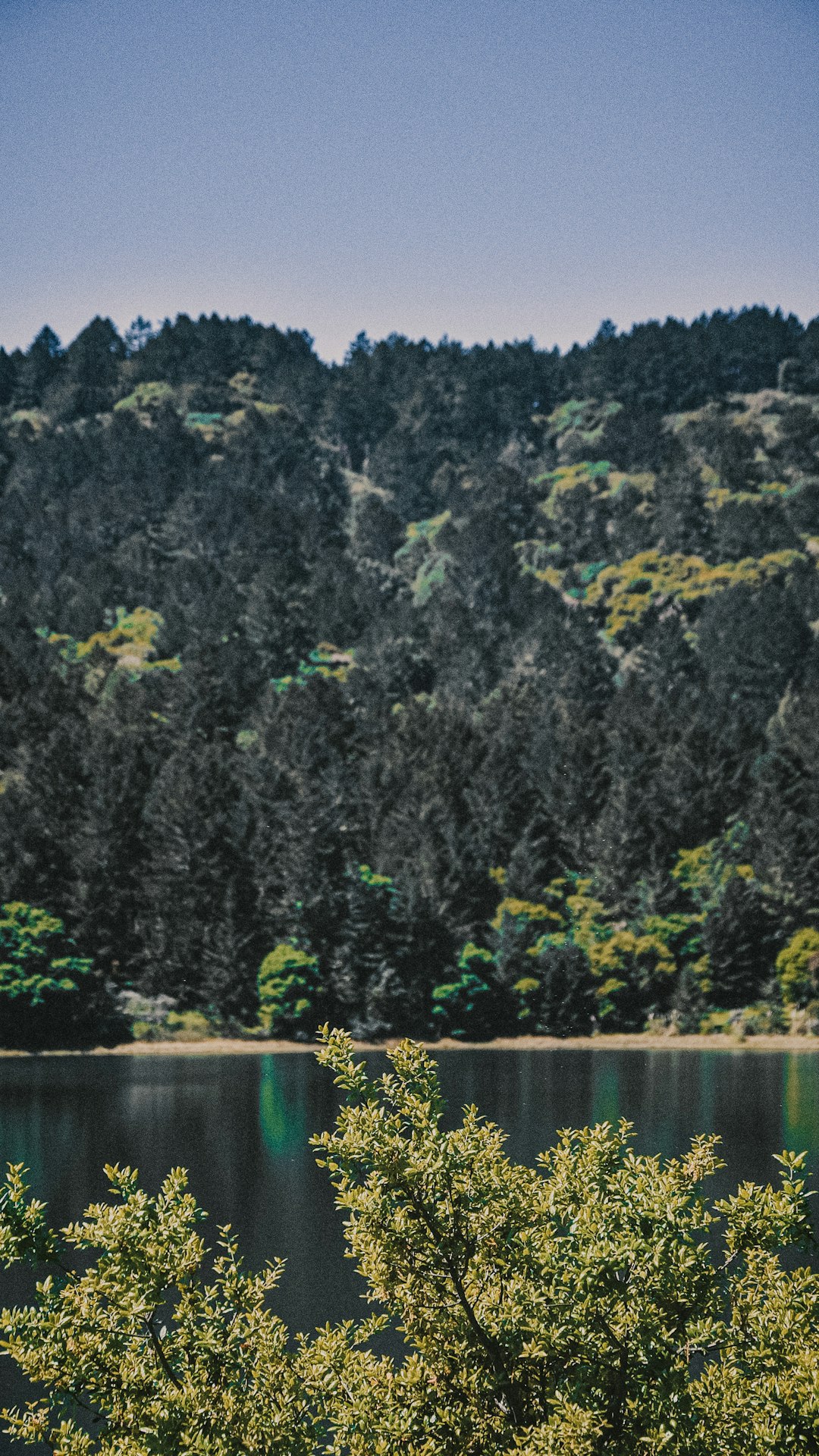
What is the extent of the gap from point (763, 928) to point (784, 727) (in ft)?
90.3

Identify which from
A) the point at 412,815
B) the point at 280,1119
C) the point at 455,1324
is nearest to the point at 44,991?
the point at 412,815

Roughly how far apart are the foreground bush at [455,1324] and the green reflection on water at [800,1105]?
2422cm

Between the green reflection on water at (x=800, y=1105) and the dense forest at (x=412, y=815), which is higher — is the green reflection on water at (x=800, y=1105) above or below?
below

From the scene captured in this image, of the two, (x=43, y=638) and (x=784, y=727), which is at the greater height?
(x=43, y=638)

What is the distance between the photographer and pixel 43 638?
152750mm

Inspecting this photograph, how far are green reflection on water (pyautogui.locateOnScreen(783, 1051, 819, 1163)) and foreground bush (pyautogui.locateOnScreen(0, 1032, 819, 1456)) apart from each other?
79.5ft

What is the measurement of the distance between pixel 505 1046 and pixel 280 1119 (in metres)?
35.6

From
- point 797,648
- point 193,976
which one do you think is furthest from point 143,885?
point 797,648

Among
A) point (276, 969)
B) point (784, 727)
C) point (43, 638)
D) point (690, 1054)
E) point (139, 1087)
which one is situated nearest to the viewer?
point (139, 1087)

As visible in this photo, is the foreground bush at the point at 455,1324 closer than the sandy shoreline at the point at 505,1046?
Yes

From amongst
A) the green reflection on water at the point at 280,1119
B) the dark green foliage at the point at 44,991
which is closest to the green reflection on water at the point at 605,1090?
the green reflection on water at the point at 280,1119

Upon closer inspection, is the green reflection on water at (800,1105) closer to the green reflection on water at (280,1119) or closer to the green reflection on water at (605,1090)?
the green reflection on water at (605,1090)

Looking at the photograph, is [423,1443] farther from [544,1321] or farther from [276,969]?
[276,969]

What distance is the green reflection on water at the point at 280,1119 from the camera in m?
50.6
